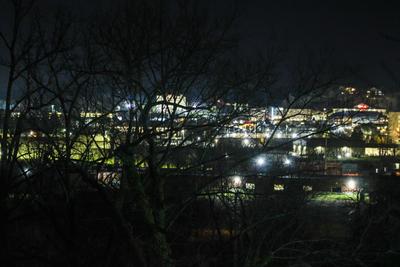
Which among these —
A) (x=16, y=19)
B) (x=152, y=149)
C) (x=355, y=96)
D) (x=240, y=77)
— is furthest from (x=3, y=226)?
(x=355, y=96)

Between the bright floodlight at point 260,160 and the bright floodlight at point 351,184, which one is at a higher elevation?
the bright floodlight at point 260,160

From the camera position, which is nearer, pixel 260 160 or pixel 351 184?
pixel 260 160

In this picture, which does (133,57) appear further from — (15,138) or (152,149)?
(15,138)

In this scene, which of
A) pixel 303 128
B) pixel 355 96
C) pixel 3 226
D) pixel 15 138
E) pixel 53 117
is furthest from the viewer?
pixel 53 117

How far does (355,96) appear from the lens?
6.95 m

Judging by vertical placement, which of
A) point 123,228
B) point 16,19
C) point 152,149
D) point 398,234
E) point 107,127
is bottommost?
point 398,234

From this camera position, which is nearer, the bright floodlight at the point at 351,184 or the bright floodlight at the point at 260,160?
the bright floodlight at the point at 260,160

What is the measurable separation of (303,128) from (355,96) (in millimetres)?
1007

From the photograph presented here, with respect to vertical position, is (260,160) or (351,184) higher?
(260,160)

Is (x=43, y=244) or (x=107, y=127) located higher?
(x=107, y=127)

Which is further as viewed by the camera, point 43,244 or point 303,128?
point 303,128

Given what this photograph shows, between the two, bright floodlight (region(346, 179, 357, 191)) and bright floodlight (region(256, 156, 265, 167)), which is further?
bright floodlight (region(346, 179, 357, 191))

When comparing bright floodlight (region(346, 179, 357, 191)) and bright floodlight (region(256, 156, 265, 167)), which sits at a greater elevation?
bright floodlight (region(256, 156, 265, 167))

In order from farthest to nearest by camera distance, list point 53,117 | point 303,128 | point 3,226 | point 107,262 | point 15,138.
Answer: point 53,117
point 303,128
point 15,138
point 3,226
point 107,262
